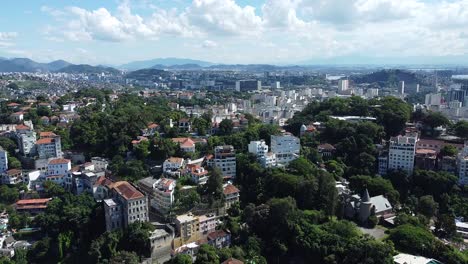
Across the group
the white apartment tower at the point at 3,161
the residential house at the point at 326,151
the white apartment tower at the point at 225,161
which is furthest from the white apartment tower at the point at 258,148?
the white apartment tower at the point at 3,161

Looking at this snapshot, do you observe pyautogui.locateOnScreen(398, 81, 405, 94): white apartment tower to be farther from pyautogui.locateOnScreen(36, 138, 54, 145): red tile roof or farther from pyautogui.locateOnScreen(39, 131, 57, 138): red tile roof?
pyautogui.locateOnScreen(36, 138, 54, 145): red tile roof

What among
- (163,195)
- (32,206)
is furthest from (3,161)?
(163,195)

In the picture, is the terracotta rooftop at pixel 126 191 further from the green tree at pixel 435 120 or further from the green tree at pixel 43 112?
the green tree at pixel 435 120

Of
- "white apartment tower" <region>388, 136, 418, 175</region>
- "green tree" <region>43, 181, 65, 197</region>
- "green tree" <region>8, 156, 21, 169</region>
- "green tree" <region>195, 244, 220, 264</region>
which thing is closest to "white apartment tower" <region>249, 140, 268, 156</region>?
"white apartment tower" <region>388, 136, 418, 175</region>

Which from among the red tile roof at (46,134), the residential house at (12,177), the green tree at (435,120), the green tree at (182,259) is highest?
the green tree at (435,120)

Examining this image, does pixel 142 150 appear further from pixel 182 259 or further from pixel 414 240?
pixel 414 240

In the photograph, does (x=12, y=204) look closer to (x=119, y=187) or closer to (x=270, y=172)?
(x=119, y=187)
